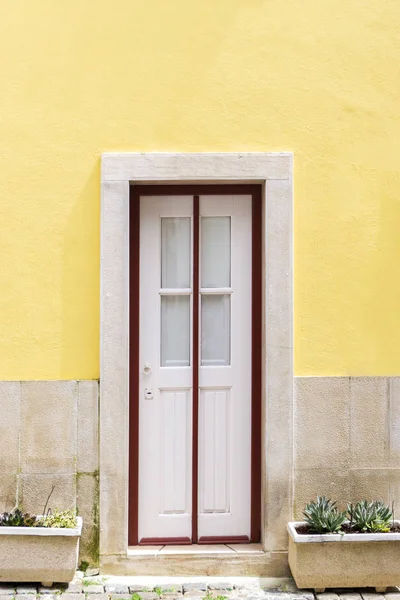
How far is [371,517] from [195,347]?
4.98 ft

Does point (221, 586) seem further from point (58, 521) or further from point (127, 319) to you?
point (127, 319)

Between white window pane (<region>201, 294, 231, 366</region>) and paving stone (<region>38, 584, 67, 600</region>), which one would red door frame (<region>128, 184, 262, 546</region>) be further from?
paving stone (<region>38, 584, 67, 600</region>)

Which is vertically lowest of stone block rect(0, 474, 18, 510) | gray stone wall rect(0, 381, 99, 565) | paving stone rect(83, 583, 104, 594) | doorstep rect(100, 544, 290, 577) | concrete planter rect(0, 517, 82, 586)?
paving stone rect(83, 583, 104, 594)

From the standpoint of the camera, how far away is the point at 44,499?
4688mm

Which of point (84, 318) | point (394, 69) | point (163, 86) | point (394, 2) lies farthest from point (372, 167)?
point (84, 318)

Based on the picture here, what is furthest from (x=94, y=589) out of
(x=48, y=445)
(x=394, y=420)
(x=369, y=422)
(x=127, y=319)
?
(x=394, y=420)

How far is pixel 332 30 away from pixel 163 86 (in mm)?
1135

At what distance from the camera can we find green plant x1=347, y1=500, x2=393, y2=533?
4.43 metres

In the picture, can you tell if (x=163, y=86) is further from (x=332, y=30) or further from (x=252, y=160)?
(x=332, y=30)

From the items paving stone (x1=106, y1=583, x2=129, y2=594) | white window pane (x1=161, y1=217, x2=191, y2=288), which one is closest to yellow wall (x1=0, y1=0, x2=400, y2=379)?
white window pane (x1=161, y1=217, x2=191, y2=288)

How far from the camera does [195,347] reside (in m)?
4.86

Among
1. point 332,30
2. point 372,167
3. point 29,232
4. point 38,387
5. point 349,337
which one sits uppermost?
point 332,30

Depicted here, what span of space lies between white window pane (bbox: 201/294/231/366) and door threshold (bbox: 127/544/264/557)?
3.93 ft

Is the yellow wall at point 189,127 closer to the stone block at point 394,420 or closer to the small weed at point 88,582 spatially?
the stone block at point 394,420
